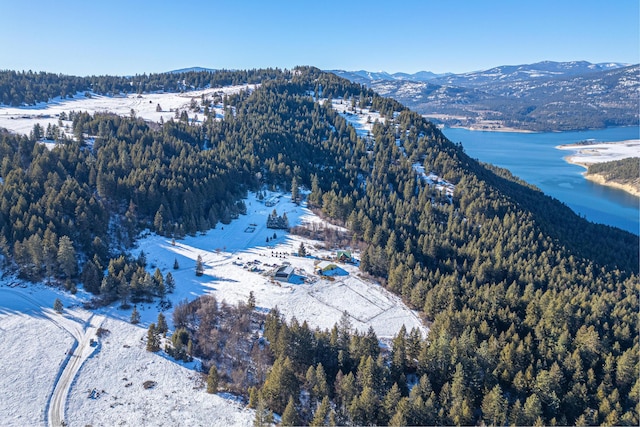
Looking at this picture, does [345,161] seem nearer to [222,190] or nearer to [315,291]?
[222,190]

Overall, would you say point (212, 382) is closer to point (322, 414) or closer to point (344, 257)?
point (322, 414)

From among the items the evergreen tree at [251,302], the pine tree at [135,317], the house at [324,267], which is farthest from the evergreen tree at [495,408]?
the pine tree at [135,317]

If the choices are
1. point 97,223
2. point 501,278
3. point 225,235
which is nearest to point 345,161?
point 225,235

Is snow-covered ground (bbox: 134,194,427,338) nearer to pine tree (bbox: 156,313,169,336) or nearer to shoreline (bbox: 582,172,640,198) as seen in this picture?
pine tree (bbox: 156,313,169,336)

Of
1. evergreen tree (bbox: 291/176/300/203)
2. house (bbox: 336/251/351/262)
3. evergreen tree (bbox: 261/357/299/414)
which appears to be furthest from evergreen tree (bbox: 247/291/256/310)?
evergreen tree (bbox: 291/176/300/203)

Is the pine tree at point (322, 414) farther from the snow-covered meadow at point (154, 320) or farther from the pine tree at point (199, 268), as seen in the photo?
the pine tree at point (199, 268)

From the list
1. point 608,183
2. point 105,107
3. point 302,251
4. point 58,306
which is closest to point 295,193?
point 302,251
